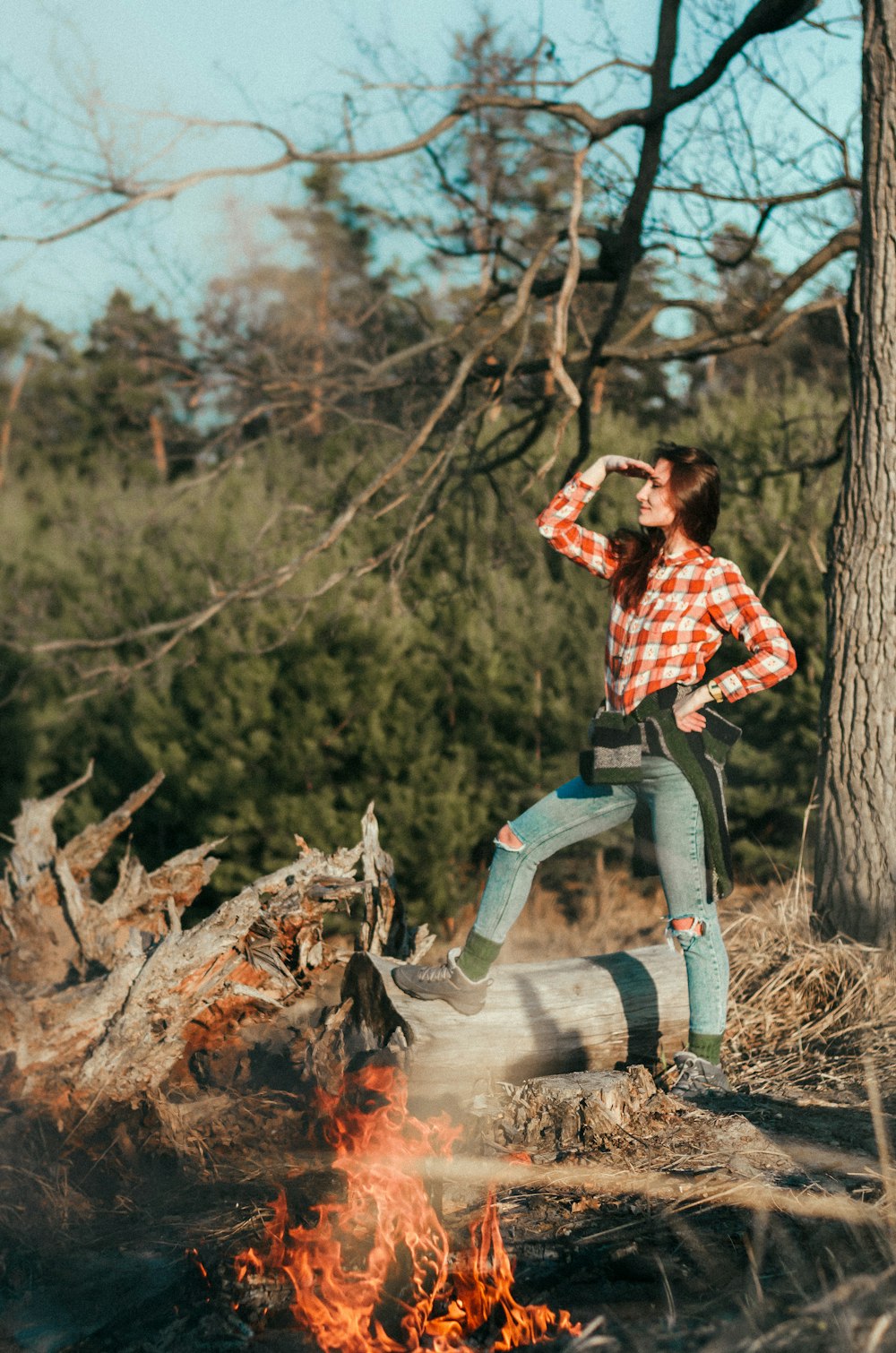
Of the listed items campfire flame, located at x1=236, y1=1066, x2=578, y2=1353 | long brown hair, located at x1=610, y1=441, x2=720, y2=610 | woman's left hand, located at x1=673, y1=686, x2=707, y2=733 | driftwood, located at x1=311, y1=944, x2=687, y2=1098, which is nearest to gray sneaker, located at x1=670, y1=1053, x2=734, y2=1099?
driftwood, located at x1=311, y1=944, x2=687, y2=1098

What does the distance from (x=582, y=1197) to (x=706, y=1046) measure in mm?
819

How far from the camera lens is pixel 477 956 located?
11.5 ft

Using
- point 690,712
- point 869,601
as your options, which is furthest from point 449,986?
point 869,601

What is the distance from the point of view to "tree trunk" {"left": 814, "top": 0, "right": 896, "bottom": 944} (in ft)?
14.6

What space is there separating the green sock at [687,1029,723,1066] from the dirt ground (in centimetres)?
14

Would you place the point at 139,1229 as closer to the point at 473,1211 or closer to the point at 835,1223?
the point at 473,1211

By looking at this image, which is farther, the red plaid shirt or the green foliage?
the green foliage

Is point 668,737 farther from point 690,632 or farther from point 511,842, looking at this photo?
point 511,842

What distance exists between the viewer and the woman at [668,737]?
3.32 meters

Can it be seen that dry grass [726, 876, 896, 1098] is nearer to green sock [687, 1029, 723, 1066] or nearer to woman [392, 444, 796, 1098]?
green sock [687, 1029, 723, 1066]

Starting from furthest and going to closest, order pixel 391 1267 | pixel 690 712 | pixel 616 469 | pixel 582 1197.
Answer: pixel 616 469 < pixel 690 712 < pixel 582 1197 < pixel 391 1267

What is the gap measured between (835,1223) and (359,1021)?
5.59 ft

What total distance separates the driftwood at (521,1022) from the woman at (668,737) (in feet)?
0.40

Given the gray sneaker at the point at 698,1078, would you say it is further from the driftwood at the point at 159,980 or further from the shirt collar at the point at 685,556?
the shirt collar at the point at 685,556
